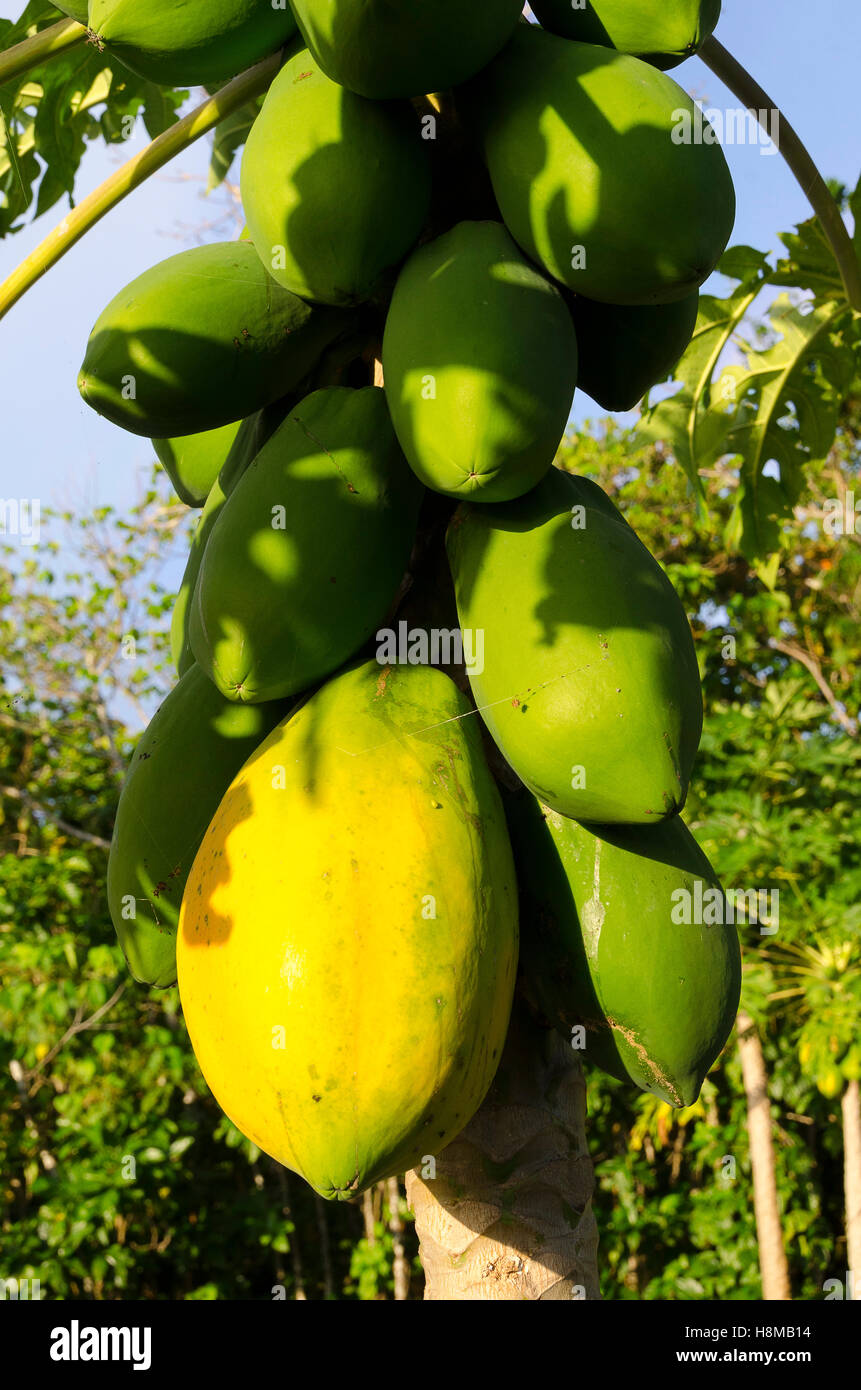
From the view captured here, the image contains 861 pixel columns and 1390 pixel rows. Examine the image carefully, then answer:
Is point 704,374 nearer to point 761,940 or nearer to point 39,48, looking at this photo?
point 39,48

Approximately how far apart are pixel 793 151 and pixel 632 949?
134 centimetres

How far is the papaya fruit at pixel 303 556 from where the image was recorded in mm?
1217

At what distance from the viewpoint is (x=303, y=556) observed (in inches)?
48.0

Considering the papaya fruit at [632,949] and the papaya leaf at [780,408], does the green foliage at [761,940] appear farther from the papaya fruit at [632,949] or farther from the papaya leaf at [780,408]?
the papaya fruit at [632,949]

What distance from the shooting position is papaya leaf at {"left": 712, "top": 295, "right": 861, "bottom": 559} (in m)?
2.63

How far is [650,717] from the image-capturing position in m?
1.13

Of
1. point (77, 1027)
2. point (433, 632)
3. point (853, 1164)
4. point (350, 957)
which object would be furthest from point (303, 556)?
point (77, 1027)

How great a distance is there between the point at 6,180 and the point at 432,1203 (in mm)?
2104

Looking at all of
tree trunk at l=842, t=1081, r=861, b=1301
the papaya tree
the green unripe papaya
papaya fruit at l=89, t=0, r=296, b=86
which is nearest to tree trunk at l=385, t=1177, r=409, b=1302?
tree trunk at l=842, t=1081, r=861, b=1301

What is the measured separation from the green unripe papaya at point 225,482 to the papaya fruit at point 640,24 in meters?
0.53

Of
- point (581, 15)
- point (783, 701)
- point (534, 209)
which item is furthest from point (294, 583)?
point (783, 701)

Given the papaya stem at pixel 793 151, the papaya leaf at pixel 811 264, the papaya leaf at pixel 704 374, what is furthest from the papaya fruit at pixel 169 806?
the papaya leaf at pixel 811 264
